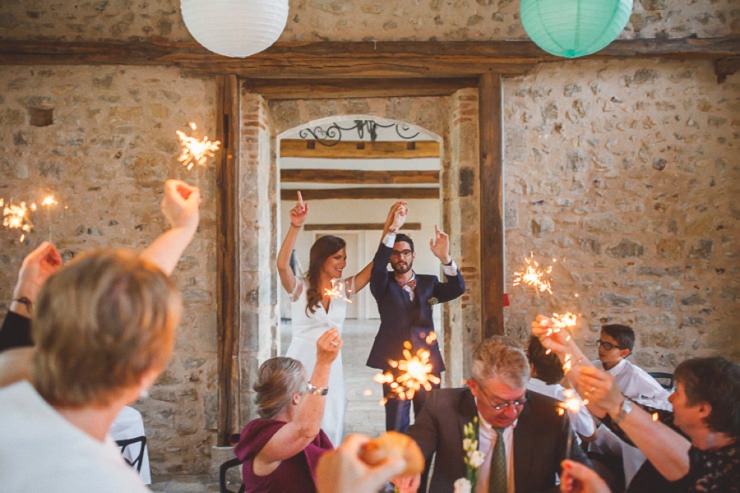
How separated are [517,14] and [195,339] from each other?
349cm

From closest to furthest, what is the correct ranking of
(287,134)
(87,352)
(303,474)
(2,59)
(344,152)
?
(87,352)
(303,474)
(2,59)
(287,134)
(344,152)

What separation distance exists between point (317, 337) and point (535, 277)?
1775 millimetres

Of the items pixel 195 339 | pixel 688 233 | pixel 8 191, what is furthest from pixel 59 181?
pixel 688 233

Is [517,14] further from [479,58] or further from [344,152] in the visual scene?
[344,152]

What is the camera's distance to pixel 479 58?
4176 mm

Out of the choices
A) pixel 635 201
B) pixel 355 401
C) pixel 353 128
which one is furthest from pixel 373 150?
pixel 635 201

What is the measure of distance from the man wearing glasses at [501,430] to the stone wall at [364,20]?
9.58ft

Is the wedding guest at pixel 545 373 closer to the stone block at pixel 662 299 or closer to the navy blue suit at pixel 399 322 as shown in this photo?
the navy blue suit at pixel 399 322

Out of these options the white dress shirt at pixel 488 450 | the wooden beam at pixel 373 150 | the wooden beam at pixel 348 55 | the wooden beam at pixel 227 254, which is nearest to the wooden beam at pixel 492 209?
the wooden beam at pixel 348 55

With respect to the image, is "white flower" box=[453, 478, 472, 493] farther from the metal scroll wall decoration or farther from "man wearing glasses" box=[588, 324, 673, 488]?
the metal scroll wall decoration

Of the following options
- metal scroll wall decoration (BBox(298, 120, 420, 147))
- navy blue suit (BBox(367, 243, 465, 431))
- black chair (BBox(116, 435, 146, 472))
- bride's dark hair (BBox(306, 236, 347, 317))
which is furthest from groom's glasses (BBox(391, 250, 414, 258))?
black chair (BBox(116, 435, 146, 472))

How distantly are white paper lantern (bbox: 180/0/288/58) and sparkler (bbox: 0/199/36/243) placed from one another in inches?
110

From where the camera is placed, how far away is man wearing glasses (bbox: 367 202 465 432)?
3586 mm

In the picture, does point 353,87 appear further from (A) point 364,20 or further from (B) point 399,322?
(B) point 399,322
